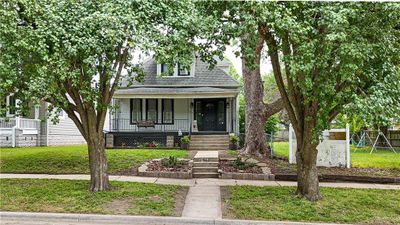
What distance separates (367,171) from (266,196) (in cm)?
516

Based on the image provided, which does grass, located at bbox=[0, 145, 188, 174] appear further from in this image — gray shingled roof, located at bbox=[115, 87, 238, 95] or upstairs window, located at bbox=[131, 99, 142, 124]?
upstairs window, located at bbox=[131, 99, 142, 124]

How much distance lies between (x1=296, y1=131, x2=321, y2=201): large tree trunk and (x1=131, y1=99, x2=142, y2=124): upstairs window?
583 inches

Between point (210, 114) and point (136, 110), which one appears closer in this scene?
point (210, 114)

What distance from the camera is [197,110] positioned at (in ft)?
74.0

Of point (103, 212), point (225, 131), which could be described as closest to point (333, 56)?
point (103, 212)

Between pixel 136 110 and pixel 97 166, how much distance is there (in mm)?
13587

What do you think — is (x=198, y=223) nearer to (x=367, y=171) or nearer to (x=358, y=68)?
(x=358, y=68)

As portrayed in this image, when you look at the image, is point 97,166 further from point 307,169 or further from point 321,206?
point 321,206

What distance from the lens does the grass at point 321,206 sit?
7.54 metres

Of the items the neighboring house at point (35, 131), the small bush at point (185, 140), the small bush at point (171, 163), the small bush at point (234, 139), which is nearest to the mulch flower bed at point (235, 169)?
the small bush at point (171, 163)

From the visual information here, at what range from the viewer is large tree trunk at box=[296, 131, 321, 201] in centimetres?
871

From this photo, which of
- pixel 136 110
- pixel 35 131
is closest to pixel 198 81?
pixel 136 110

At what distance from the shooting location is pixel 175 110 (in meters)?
22.6

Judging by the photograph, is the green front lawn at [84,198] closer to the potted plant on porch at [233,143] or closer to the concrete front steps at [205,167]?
the concrete front steps at [205,167]
